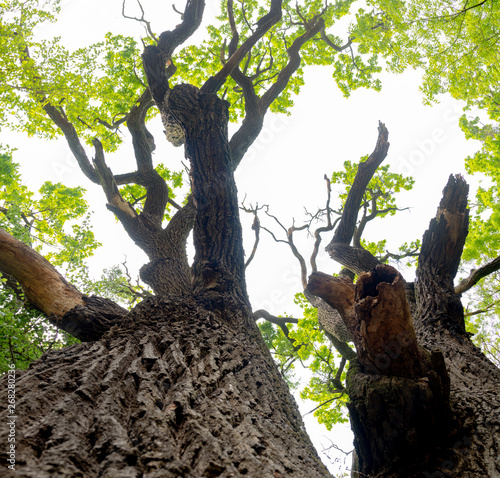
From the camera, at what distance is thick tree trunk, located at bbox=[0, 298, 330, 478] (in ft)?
3.54

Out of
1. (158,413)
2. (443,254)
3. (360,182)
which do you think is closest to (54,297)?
(158,413)

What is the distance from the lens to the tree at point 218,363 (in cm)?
125

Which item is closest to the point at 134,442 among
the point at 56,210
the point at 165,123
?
the point at 165,123

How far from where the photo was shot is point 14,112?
313 inches

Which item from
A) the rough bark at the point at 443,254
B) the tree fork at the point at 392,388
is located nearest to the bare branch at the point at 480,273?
the rough bark at the point at 443,254

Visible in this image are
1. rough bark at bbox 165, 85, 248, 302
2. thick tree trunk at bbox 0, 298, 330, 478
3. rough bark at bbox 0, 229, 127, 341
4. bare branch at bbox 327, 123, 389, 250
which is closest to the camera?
thick tree trunk at bbox 0, 298, 330, 478

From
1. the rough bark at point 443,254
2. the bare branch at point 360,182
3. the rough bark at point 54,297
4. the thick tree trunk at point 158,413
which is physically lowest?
the thick tree trunk at point 158,413

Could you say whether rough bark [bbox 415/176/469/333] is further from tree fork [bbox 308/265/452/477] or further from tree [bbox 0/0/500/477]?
tree fork [bbox 308/265/452/477]

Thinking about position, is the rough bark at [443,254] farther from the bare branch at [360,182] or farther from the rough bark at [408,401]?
the bare branch at [360,182]

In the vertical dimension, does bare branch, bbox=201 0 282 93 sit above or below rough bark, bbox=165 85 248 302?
above

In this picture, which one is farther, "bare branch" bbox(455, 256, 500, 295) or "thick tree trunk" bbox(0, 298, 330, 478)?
"bare branch" bbox(455, 256, 500, 295)

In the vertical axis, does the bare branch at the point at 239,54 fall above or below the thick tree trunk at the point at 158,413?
above

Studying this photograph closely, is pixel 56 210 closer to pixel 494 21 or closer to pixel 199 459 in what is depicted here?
pixel 199 459

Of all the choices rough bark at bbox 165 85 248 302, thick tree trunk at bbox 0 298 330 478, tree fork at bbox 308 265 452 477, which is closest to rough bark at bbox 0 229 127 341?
thick tree trunk at bbox 0 298 330 478
